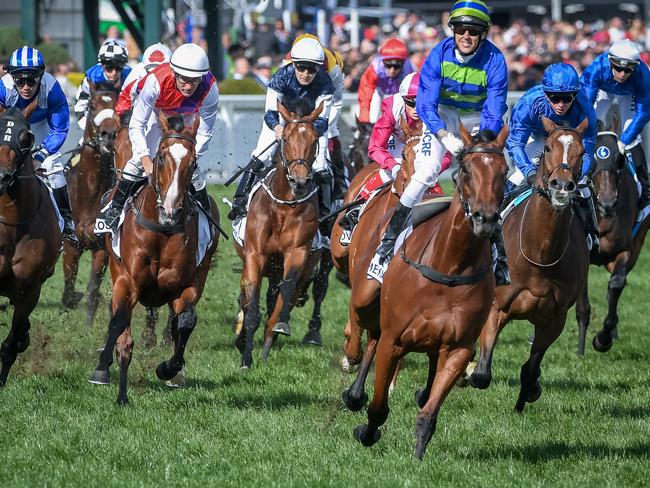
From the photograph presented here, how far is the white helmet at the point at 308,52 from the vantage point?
34.6ft

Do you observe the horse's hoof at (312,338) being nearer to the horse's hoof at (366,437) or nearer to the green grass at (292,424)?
the green grass at (292,424)

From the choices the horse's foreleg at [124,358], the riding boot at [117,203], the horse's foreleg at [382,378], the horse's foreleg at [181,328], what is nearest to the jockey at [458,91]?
the horse's foreleg at [382,378]

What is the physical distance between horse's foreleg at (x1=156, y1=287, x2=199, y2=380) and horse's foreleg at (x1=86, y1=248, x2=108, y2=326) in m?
2.97

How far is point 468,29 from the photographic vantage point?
7.64 meters

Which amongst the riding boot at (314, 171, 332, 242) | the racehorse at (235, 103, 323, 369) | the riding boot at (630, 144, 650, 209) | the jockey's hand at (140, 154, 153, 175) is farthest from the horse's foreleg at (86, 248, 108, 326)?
the riding boot at (630, 144, 650, 209)

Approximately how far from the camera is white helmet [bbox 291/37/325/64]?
1053 centimetres

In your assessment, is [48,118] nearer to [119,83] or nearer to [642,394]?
[119,83]

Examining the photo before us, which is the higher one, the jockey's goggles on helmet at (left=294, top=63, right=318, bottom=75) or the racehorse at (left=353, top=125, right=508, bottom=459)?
the jockey's goggles on helmet at (left=294, top=63, right=318, bottom=75)

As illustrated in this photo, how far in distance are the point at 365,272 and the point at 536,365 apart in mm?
1461

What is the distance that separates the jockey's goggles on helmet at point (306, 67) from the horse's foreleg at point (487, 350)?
9.98 feet

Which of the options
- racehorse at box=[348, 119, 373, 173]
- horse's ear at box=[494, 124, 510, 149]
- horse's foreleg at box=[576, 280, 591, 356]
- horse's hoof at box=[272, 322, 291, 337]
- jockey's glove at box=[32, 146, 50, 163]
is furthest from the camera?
racehorse at box=[348, 119, 373, 173]

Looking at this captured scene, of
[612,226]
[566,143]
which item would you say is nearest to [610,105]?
[612,226]

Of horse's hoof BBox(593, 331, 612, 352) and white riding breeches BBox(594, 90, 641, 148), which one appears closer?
horse's hoof BBox(593, 331, 612, 352)

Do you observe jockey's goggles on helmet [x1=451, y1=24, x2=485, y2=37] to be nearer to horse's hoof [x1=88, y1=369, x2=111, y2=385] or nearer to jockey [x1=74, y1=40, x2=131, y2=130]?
horse's hoof [x1=88, y1=369, x2=111, y2=385]
